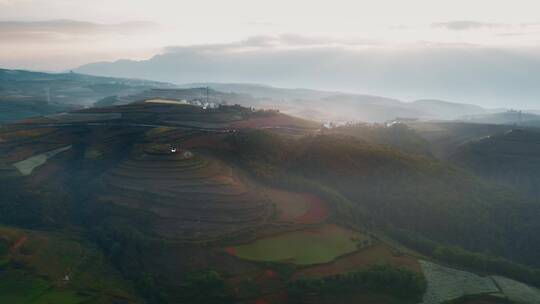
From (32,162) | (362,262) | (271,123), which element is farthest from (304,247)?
(271,123)

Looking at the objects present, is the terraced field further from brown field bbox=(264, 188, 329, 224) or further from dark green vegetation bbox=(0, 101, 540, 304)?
brown field bbox=(264, 188, 329, 224)

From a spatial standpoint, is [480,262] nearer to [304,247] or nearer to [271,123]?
[304,247]

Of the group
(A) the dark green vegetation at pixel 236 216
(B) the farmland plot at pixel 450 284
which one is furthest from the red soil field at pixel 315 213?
(B) the farmland plot at pixel 450 284

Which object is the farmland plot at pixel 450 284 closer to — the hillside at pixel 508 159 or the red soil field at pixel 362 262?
Result: the red soil field at pixel 362 262

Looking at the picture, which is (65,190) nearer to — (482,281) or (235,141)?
(235,141)

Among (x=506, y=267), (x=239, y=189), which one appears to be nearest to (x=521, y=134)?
(x=506, y=267)

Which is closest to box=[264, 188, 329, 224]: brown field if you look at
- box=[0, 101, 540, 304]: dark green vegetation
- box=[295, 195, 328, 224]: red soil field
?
box=[295, 195, 328, 224]: red soil field
